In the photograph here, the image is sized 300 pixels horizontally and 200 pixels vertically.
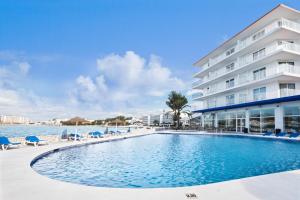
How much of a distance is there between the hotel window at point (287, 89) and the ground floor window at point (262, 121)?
2333 millimetres

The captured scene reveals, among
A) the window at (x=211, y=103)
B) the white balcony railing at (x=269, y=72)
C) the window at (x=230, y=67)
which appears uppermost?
the window at (x=230, y=67)

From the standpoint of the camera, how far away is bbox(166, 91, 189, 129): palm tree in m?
44.0

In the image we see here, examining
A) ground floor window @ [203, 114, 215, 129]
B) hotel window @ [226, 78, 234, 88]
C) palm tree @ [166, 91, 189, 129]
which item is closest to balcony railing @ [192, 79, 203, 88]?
palm tree @ [166, 91, 189, 129]

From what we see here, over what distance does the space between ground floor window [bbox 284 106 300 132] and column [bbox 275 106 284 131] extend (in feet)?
1.20

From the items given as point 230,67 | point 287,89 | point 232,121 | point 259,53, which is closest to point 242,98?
point 232,121

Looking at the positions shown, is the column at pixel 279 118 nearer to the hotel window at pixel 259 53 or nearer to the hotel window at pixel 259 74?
the hotel window at pixel 259 74

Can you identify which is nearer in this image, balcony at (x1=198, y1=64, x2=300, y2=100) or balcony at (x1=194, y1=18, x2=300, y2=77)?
balcony at (x1=198, y1=64, x2=300, y2=100)

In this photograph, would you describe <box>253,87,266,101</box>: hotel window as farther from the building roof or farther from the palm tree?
the palm tree

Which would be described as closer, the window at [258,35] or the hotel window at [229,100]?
the window at [258,35]

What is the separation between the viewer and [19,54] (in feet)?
68.1

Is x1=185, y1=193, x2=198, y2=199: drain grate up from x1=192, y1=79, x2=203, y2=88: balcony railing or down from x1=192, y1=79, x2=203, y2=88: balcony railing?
down

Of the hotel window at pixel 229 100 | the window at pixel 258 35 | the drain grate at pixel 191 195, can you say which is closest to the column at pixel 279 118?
the hotel window at pixel 229 100

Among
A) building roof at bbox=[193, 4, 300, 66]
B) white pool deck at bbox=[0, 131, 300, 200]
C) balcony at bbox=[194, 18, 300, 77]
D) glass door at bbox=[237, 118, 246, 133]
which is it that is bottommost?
white pool deck at bbox=[0, 131, 300, 200]

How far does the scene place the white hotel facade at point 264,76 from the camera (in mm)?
23062
